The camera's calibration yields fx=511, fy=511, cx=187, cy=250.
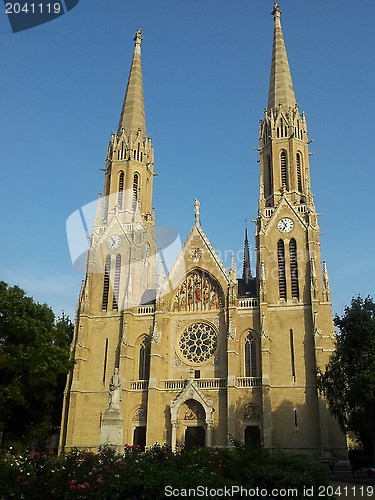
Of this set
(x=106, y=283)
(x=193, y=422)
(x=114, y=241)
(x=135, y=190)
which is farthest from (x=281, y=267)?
(x=135, y=190)

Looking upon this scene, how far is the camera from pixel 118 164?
170ft

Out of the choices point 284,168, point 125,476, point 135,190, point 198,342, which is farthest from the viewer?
point 135,190

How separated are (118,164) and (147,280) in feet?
40.3

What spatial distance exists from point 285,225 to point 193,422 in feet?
59.2

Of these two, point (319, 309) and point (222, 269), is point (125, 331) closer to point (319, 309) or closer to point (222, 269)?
point (222, 269)

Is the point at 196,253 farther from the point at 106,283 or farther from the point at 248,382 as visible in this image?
the point at 248,382

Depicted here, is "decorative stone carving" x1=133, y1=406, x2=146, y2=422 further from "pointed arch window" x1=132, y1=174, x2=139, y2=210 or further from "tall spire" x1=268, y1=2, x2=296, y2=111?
"tall spire" x1=268, y1=2, x2=296, y2=111

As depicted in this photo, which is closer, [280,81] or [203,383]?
[203,383]

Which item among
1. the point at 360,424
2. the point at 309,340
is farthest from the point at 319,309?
the point at 360,424

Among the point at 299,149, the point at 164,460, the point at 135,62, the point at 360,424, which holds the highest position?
the point at 135,62

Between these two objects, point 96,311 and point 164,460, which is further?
point 96,311

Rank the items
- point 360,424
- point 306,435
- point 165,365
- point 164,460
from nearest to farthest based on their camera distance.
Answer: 1. point 164,460
2. point 360,424
3. point 306,435
4. point 165,365

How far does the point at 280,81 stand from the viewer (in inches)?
2042

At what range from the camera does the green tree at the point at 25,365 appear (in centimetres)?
3312
